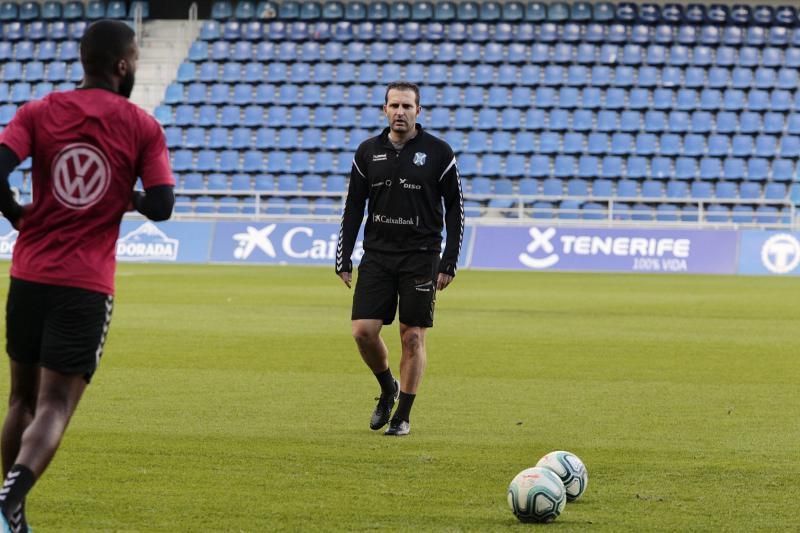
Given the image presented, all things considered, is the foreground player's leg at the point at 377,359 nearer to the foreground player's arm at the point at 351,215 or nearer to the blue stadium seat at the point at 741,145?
the foreground player's arm at the point at 351,215

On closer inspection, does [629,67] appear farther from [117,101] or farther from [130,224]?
[117,101]

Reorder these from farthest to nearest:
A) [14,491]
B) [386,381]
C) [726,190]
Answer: [726,190] < [386,381] < [14,491]

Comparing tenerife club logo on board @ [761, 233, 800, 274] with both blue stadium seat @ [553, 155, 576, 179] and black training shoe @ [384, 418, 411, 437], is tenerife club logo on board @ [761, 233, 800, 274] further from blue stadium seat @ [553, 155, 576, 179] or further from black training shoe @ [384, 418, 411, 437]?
black training shoe @ [384, 418, 411, 437]

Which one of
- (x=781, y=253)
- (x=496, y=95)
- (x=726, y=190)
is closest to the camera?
(x=781, y=253)

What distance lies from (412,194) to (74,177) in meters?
4.17

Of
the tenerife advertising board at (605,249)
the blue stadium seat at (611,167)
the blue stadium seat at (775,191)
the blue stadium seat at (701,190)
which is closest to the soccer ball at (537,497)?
the tenerife advertising board at (605,249)

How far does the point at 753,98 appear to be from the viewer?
3966 cm

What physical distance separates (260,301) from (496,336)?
19.7 feet

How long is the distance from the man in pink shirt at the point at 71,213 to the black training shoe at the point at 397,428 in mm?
3899

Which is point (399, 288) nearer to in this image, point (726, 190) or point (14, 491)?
point (14, 491)

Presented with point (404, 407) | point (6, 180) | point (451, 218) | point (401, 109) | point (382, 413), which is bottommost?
point (382, 413)

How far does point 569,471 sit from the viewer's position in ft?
22.1

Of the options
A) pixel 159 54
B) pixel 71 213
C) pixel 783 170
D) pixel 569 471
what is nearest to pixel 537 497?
pixel 569 471

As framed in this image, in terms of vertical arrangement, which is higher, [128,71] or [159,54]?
[128,71]
